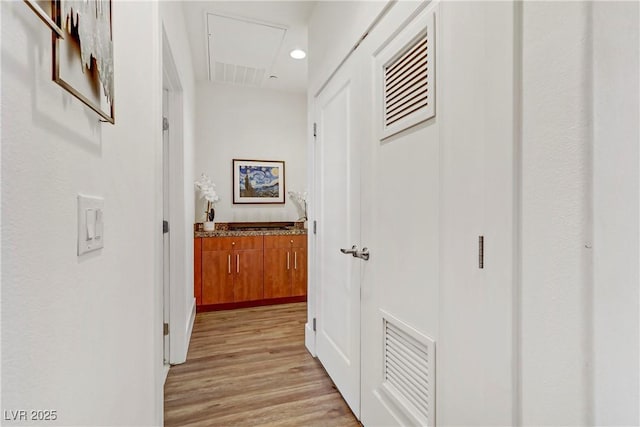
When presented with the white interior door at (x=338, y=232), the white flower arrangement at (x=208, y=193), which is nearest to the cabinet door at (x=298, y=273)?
the white flower arrangement at (x=208, y=193)

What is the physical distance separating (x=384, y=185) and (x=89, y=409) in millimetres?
1188

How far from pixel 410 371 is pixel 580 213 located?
0.88 meters

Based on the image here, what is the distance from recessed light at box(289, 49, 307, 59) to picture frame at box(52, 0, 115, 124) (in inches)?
98.2

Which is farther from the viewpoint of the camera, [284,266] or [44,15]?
[284,266]

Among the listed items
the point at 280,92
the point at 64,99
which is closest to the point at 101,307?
the point at 64,99

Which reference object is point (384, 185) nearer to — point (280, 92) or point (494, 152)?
point (494, 152)

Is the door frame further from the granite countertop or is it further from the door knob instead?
the door knob

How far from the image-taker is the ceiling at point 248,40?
2361 millimetres

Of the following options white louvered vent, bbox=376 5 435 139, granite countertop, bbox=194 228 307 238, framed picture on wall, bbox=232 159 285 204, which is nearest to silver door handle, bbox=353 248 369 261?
white louvered vent, bbox=376 5 435 139

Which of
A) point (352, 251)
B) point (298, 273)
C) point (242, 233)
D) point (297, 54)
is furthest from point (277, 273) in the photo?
point (297, 54)

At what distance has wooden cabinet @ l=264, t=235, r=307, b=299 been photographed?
357cm

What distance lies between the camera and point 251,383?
2.00m

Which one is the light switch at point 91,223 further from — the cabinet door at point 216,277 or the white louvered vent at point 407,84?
the cabinet door at point 216,277

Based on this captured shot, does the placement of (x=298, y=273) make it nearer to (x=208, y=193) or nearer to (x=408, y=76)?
(x=208, y=193)
